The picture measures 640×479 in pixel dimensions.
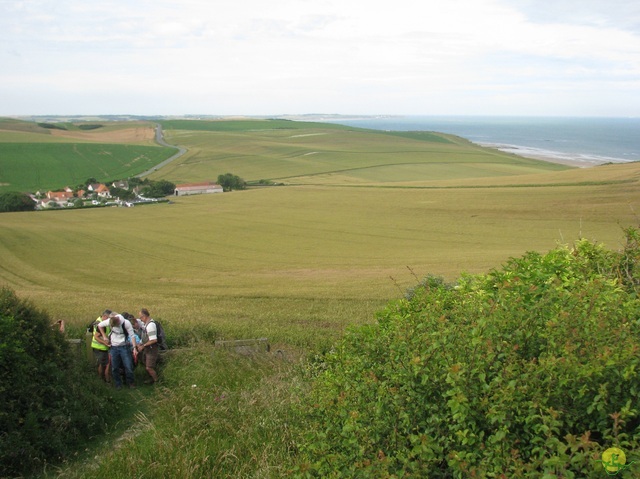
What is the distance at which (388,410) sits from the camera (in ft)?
13.5

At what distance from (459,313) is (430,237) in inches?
1293

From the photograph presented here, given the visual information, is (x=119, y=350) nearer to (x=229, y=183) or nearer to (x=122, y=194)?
(x=122, y=194)

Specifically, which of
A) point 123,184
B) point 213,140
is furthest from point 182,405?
point 213,140

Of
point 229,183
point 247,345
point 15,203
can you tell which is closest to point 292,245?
point 247,345

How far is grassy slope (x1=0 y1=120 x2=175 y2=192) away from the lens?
92375mm

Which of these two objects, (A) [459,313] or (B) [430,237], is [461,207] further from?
(A) [459,313]

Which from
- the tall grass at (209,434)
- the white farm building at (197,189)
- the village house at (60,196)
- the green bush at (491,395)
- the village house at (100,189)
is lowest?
the village house at (60,196)

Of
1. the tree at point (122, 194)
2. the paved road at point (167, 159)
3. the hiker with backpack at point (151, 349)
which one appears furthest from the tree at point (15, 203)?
the hiker with backpack at point (151, 349)

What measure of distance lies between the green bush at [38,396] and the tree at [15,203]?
57668 millimetres

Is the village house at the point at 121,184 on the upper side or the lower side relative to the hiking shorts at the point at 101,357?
lower

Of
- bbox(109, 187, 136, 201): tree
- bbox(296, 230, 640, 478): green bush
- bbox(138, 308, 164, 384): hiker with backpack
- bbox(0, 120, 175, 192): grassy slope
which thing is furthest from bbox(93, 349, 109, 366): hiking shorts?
bbox(0, 120, 175, 192): grassy slope

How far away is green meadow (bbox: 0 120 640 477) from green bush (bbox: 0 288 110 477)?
65cm

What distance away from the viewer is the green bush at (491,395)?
3424 mm

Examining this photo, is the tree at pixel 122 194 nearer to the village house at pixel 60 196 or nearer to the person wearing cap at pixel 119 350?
the village house at pixel 60 196
